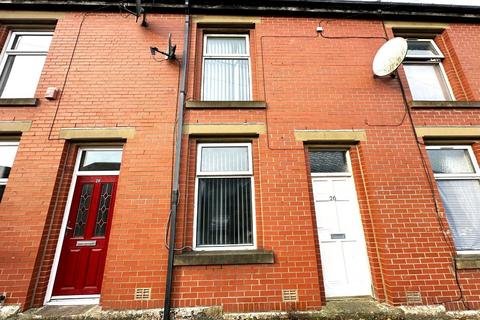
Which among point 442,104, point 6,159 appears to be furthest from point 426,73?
point 6,159

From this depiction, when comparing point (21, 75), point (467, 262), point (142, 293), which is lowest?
point (142, 293)

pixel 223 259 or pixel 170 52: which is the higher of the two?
pixel 170 52

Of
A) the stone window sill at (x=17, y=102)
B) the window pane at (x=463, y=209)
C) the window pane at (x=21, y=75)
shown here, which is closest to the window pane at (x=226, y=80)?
the stone window sill at (x=17, y=102)

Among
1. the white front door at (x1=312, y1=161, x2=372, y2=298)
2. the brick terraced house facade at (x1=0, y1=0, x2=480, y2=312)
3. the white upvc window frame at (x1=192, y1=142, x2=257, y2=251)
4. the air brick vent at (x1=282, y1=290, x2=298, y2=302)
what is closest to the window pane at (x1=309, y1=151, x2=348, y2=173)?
the brick terraced house facade at (x1=0, y1=0, x2=480, y2=312)

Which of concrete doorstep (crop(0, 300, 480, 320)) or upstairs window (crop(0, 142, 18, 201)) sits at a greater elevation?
upstairs window (crop(0, 142, 18, 201))

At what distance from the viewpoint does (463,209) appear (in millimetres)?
4434

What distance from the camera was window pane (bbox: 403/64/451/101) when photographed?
5.27 m

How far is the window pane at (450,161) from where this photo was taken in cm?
464

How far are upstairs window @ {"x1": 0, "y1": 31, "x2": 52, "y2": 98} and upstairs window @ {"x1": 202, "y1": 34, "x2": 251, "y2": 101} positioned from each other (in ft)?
12.3

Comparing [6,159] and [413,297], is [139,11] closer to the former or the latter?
[6,159]

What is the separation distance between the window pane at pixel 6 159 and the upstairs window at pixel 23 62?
3.98 feet

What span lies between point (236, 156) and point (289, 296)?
8.66ft

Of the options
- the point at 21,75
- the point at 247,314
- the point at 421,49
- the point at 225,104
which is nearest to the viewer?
the point at 247,314

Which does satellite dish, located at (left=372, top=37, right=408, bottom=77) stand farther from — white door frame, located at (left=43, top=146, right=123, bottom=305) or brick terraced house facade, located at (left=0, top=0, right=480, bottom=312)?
white door frame, located at (left=43, top=146, right=123, bottom=305)
